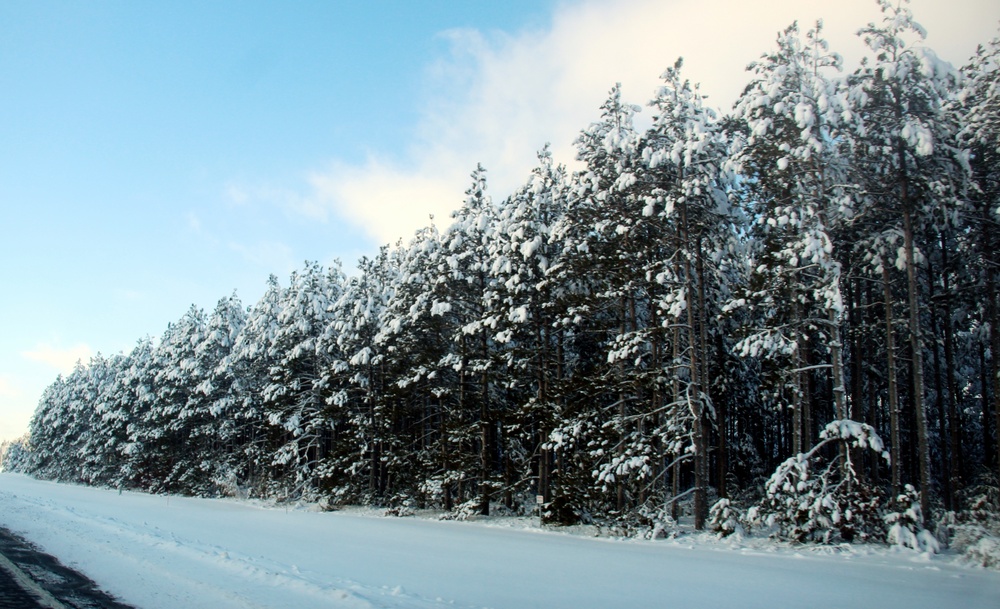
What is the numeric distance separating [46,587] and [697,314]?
17.6 metres

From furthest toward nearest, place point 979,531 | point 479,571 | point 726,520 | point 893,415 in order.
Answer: point 726,520, point 893,415, point 979,531, point 479,571

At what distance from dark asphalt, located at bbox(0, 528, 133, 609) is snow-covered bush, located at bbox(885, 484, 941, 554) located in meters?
15.1

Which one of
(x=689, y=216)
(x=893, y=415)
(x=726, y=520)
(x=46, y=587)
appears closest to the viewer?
(x=46, y=587)

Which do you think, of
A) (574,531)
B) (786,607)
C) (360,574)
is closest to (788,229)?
(574,531)

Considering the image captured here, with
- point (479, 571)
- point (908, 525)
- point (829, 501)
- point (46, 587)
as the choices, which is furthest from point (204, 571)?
point (908, 525)

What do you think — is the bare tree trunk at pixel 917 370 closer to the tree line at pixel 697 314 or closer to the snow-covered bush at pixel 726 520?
the tree line at pixel 697 314

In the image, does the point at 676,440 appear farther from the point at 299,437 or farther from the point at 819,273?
the point at 299,437

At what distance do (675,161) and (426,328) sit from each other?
12.2m

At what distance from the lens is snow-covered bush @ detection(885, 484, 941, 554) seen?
13641 millimetres

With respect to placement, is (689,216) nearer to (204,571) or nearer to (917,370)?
(917,370)

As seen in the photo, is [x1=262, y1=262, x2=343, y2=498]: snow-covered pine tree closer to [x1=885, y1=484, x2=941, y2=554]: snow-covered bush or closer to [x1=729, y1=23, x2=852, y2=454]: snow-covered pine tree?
[x1=729, y1=23, x2=852, y2=454]: snow-covered pine tree

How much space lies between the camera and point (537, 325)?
882 inches

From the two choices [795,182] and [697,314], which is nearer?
[795,182]

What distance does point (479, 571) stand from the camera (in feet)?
35.1
